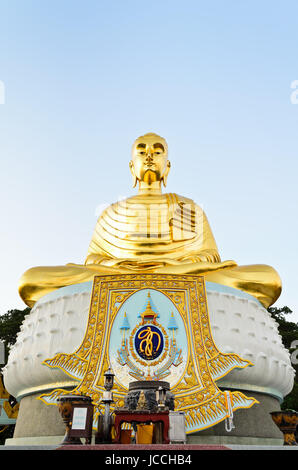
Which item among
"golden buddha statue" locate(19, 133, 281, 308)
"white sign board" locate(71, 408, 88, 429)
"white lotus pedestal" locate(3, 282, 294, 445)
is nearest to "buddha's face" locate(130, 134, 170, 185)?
"golden buddha statue" locate(19, 133, 281, 308)

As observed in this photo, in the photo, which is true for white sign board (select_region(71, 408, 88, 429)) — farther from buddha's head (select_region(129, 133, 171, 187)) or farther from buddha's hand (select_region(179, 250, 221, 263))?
buddha's head (select_region(129, 133, 171, 187))

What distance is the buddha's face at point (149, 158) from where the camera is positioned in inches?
363

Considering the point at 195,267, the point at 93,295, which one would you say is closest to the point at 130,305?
the point at 93,295

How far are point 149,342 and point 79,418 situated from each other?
173 cm

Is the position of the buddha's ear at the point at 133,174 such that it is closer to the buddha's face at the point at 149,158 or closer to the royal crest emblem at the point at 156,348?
the buddha's face at the point at 149,158

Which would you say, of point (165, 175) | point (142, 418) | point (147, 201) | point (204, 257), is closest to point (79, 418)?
point (142, 418)

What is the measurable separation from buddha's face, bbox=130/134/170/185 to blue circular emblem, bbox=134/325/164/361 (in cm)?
432

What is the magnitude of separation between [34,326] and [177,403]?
242 centimetres

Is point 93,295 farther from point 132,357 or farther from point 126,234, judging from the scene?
point 126,234

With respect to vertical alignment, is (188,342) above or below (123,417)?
above

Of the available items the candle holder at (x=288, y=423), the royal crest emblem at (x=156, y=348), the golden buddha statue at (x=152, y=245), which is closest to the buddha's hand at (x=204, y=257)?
the golden buddha statue at (x=152, y=245)

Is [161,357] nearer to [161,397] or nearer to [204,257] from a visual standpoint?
[161,397]

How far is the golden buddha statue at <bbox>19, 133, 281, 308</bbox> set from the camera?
6.79 meters
